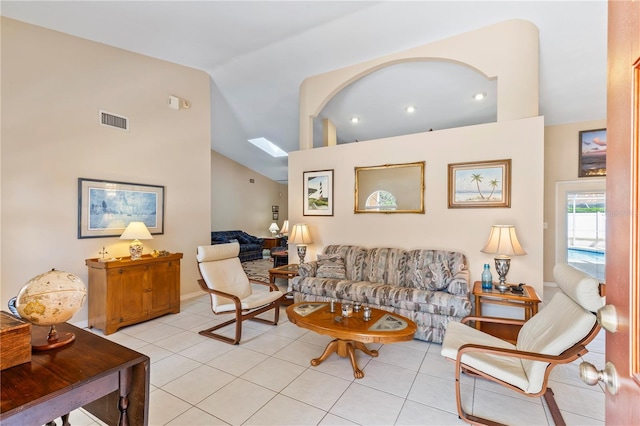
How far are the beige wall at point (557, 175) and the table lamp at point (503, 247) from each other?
3.03 meters

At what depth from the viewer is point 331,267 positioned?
13.3ft

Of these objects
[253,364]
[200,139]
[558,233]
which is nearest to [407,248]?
[253,364]

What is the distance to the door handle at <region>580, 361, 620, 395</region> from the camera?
0.65 metres

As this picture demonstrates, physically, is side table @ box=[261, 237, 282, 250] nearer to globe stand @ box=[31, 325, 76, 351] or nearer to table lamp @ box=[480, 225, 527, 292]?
table lamp @ box=[480, 225, 527, 292]

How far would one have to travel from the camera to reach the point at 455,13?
3.34 meters

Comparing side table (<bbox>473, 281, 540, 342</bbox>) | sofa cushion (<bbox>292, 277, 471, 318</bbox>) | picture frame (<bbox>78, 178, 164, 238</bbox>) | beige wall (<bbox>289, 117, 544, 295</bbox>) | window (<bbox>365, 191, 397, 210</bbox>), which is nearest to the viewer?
side table (<bbox>473, 281, 540, 342</bbox>)

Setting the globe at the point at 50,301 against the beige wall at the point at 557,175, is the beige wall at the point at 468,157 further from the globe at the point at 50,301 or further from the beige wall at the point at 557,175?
the globe at the point at 50,301

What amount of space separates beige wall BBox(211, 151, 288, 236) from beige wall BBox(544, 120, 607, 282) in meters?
8.40

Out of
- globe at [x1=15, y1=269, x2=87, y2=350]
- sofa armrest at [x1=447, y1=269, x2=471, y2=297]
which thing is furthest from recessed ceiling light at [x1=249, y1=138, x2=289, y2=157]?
globe at [x1=15, y1=269, x2=87, y2=350]

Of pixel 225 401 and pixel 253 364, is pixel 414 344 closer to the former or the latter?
pixel 253 364

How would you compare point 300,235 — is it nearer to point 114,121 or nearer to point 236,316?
point 236,316

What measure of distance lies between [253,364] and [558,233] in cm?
577

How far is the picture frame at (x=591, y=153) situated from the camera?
16.4ft

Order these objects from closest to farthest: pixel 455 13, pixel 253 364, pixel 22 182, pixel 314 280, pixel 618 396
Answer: pixel 618 396, pixel 253 364, pixel 22 182, pixel 455 13, pixel 314 280
